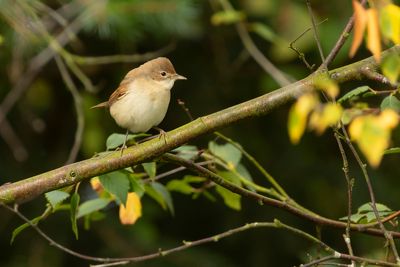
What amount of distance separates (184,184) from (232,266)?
2.66m

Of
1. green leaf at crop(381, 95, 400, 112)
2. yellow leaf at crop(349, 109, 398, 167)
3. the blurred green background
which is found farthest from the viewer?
the blurred green background

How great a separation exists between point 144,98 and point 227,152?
0.76 meters

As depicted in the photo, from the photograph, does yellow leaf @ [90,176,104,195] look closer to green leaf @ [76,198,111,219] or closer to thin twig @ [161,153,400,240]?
green leaf @ [76,198,111,219]

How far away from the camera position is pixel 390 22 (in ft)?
4.87

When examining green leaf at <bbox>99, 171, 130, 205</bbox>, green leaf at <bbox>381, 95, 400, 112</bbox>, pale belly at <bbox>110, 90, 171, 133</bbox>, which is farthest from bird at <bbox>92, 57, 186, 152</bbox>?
green leaf at <bbox>381, 95, 400, 112</bbox>

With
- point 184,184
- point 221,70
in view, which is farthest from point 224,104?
Answer: point 184,184

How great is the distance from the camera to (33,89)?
216 inches

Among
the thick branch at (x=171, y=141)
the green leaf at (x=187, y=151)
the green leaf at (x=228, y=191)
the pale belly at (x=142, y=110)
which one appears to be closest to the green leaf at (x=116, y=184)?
the thick branch at (x=171, y=141)

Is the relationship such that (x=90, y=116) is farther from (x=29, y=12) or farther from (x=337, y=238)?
(x=337, y=238)

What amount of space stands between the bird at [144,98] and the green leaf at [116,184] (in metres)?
0.85

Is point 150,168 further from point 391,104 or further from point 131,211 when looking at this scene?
point 391,104

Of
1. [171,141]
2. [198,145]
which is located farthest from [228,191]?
[198,145]

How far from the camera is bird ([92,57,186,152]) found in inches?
135

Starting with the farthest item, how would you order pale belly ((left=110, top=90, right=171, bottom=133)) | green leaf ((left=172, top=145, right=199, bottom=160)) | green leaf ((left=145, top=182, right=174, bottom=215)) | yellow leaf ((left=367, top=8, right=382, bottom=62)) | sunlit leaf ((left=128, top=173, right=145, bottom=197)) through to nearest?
pale belly ((left=110, top=90, right=171, bottom=133)) < green leaf ((left=145, top=182, right=174, bottom=215)) < green leaf ((left=172, top=145, right=199, bottom=160)) < sunlit leaf ((left=128, top=173, right=145, bottom=197)) < yellow leaf ((left=367, top=8, right=382, bottom=62))
